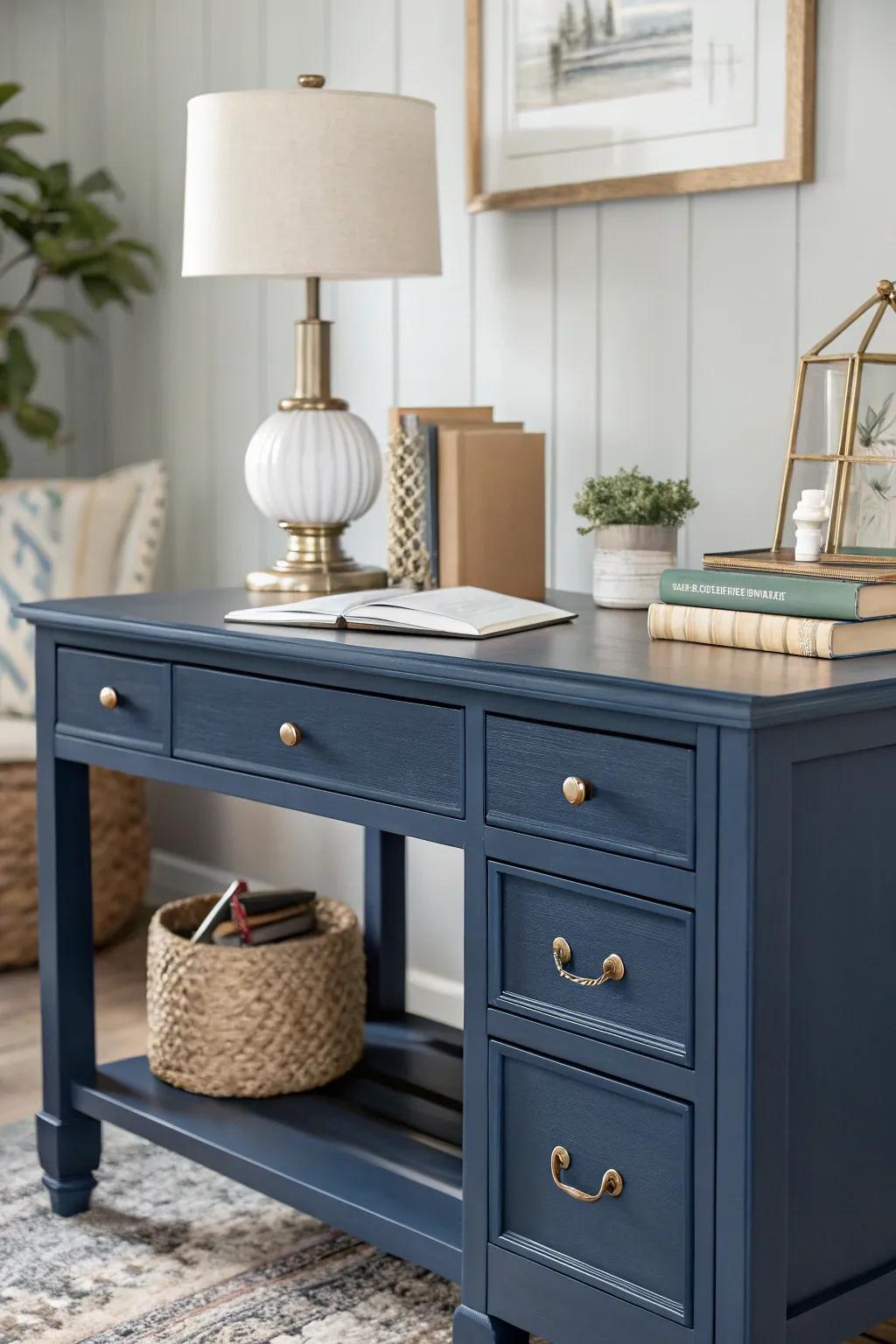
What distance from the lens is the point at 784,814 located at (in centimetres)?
131

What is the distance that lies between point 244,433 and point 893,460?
1593 mm

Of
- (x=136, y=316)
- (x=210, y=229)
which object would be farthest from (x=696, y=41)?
(x=136, y=316)

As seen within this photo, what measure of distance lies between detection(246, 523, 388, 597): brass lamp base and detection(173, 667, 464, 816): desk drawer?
0.86ft

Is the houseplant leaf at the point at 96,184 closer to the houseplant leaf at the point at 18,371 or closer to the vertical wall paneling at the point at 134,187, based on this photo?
the vertical wall paneling at the point at 134,187

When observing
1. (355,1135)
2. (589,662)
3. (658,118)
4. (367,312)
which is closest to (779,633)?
(589,662)

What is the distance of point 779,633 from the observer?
146cm

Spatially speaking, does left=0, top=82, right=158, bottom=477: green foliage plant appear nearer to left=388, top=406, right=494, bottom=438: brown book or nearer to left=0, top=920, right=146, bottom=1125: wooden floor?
left=0, top=920, right=146, bottom=1125: wooden floor

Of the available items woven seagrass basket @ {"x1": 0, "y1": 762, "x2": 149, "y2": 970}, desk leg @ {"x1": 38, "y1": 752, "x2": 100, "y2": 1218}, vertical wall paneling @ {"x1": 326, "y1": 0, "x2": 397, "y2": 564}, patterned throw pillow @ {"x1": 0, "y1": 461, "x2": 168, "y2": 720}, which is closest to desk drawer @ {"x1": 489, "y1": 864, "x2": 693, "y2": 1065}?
desk leg @ {"x1": 38, "y1": 752, "x2": 100, "y2": 1218}

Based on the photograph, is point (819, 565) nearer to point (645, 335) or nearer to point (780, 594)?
point (780, 594)

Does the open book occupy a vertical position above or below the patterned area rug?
above

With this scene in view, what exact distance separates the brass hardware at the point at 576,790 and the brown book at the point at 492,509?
0.59m

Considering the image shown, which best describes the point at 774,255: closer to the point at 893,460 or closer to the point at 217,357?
the point at 893,460

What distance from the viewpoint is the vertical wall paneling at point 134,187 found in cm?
309

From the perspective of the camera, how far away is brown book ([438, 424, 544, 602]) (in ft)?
6.45
